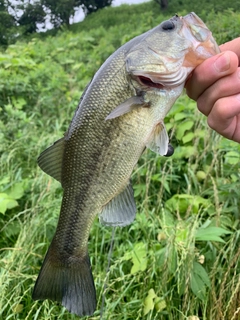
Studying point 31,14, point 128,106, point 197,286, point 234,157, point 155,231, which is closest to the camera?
point 128,106

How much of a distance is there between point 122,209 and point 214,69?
20.9 inches

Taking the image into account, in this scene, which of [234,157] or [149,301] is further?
[234,157]

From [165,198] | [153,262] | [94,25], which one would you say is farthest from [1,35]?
[94,25]

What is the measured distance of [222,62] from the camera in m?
1.19

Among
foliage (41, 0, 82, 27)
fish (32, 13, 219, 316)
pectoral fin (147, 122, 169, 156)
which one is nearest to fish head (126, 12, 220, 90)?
fish (32, 13, 219, 316)

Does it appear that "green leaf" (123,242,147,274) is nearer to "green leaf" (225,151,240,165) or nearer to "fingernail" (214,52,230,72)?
"green leaf" (225,151,240,165)

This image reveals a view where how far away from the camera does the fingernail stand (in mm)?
1177

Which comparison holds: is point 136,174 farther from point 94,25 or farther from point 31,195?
point 94,25

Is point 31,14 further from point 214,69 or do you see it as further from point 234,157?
point 214,69

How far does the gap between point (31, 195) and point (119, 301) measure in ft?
3.78

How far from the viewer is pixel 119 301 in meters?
2.15

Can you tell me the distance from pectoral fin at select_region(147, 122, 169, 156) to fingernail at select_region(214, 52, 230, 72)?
24cm

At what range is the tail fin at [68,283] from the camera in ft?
4.47

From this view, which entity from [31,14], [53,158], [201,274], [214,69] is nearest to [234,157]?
[201,274]
